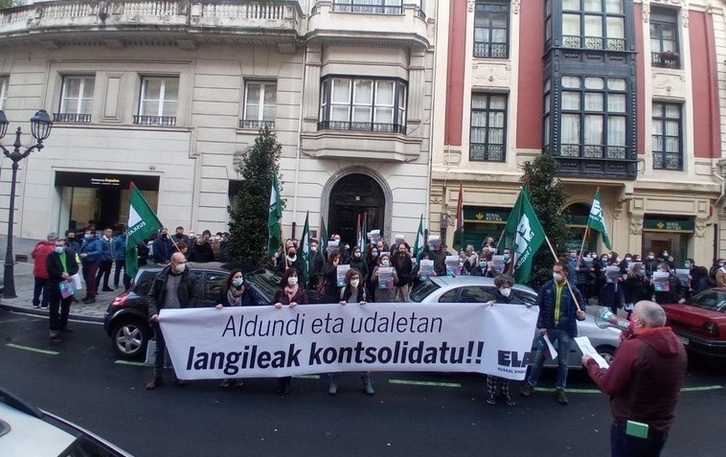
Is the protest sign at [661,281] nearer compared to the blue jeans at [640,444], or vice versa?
the blue jeans at [640,444]

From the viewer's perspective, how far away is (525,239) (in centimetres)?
854

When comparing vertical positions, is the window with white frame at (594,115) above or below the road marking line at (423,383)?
above

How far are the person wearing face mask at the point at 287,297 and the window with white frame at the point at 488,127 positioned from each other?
42.4ft

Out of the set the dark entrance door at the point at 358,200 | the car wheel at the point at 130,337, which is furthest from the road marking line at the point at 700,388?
the dark entrance door at the point at 358,200

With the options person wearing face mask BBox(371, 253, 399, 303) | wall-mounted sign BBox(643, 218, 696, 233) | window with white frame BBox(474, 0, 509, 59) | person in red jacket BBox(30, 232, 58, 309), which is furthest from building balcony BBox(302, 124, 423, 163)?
wall-mounted sign BBox(643, 218, 696, 233)

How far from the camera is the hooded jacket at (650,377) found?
10.4 feet

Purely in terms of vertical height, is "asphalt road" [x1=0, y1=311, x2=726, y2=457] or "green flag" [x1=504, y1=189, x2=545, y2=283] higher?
"green flag" [x1=504, y1=189, x2=545, y2=283]

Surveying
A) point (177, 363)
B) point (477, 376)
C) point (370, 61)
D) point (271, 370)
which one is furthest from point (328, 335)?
point (370, 61)

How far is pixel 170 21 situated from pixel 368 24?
6992 mm

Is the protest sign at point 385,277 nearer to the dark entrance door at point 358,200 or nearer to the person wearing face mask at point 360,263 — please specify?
the person wearing face mask at point 360,263

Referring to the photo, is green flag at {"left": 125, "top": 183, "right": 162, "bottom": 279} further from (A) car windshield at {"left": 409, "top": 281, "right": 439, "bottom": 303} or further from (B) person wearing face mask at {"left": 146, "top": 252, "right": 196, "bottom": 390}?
(A) car windshield at {"left": 409, "top": 281, "right": 439, "bottom": 303}

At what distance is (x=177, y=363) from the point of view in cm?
634

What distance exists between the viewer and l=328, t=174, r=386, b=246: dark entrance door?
1798cm

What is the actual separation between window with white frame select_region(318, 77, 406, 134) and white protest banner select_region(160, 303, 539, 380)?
11.8 m
